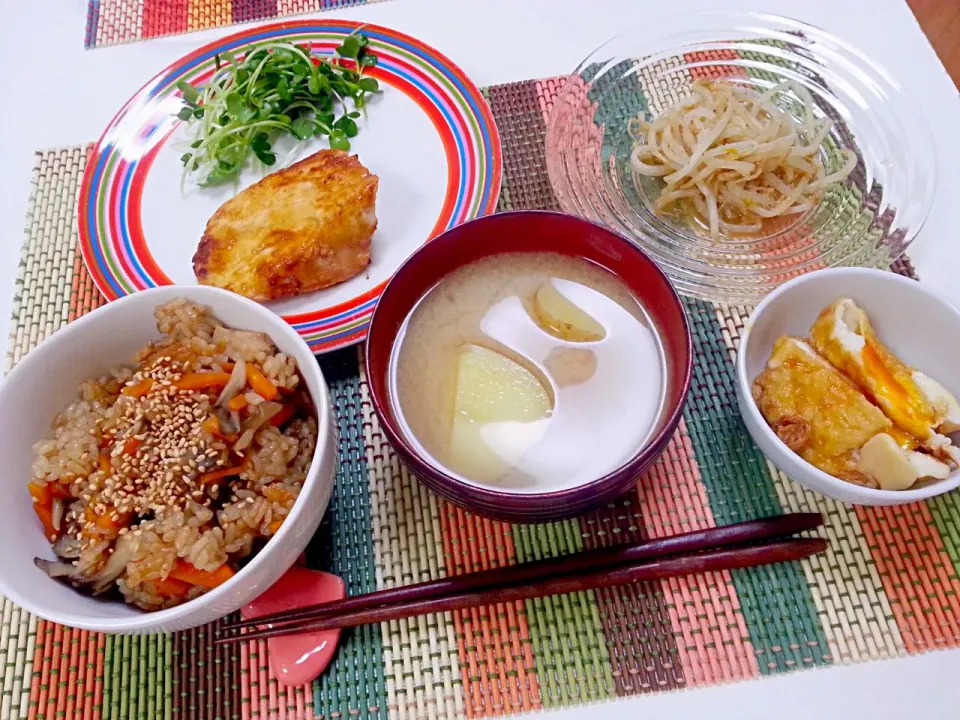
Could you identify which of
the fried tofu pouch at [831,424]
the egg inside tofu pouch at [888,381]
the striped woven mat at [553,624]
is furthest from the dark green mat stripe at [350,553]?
the egg inside tofu pouch at [888,381]

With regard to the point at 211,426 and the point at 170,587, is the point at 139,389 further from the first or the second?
the point at 170,587

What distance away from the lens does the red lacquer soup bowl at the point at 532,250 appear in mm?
1044

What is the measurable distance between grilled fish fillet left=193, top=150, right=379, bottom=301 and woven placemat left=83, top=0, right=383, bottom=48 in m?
0.76

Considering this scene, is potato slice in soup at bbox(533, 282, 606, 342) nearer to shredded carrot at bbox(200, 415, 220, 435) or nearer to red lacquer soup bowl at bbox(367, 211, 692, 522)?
red lacquer soup bowl at bbox(367, 211, 692, 522)

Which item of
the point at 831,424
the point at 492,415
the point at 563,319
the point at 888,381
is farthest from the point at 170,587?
the point at 888,381

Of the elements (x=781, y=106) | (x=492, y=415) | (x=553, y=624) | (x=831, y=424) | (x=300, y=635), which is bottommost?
(x=300, y=635)

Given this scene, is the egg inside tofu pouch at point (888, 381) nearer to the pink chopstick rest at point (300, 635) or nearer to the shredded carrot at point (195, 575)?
the pink chopstick rest at point (300, 635)

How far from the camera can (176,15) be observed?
2109 mm

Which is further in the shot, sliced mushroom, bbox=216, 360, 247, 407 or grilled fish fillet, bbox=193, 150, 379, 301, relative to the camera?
grilled fish fillet, bbox=193, 150, 379, 301

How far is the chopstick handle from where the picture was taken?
1.22 m

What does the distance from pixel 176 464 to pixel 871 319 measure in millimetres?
1313

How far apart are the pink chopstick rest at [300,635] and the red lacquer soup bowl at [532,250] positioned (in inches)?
13.1

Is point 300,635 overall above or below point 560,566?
below

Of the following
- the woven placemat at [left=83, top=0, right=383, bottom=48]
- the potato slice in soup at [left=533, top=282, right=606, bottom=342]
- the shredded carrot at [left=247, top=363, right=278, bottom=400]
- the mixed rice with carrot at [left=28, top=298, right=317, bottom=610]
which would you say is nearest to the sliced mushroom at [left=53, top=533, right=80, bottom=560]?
the mixed rice with carrot at [left=28, top=298, right=317, bottom=610]
